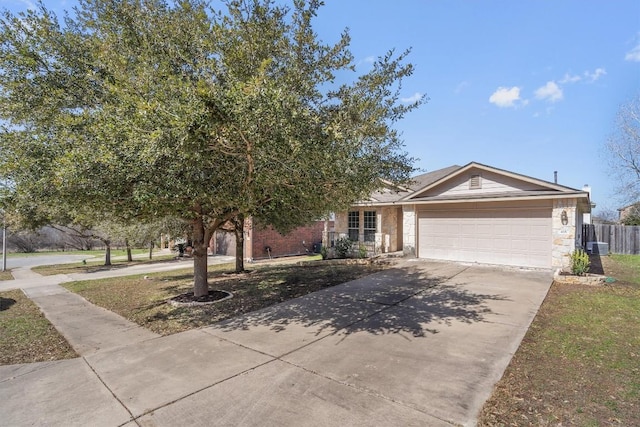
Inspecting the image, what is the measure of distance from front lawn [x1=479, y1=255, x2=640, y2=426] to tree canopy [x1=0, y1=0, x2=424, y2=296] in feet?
12.0

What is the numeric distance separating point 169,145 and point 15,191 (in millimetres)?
4322

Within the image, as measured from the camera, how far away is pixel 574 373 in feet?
13.5

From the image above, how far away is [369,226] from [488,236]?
6.03m

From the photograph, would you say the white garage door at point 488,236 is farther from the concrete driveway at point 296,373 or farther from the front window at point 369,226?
the concrete driveway at point 296,373

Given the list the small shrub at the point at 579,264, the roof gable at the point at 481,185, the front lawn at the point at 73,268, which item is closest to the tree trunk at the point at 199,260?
the roof gable at the point at 481,185

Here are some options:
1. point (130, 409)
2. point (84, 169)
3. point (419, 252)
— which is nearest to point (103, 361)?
point (130, 409)

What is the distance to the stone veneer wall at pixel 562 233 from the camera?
10.9 meters

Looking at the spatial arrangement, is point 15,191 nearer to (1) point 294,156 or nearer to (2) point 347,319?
(1) point 294,156

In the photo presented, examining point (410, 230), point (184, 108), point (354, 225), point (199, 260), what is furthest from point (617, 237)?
point (184, 108)

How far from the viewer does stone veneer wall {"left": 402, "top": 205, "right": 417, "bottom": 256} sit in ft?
48.6

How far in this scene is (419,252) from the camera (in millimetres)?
14805

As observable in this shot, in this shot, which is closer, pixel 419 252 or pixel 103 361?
pixel 103 361

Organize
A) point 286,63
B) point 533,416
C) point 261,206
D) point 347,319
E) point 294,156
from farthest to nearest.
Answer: point 261,206, point 347,319, point 286,63, point 294,156, point 533,416

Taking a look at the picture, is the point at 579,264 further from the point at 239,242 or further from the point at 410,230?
the point at 239,242
